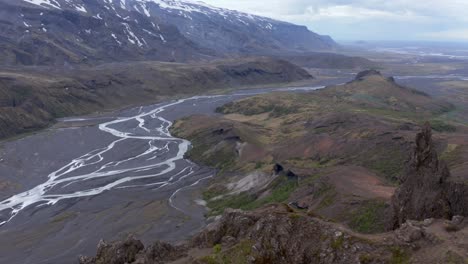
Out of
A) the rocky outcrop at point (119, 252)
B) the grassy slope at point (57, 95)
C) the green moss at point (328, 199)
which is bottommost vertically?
the grassy slope at point (57, 95)

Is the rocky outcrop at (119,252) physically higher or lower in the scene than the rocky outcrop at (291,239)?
lower

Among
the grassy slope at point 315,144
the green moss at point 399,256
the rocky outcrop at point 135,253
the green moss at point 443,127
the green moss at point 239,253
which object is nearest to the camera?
the green moss at point 399,256

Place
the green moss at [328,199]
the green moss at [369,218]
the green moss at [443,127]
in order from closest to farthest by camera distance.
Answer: the green moss at [369,218] → the green moss at [328,199] → the green moss at [443,127]

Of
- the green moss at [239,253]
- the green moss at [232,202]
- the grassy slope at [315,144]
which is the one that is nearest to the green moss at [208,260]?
the green moss at [239,253]

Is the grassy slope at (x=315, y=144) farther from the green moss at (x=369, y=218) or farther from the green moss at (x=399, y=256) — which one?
the green moss at (x=399, y=256)

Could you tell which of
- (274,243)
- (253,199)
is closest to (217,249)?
(274,243)

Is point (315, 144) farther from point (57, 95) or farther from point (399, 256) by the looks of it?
point (57, 95)
